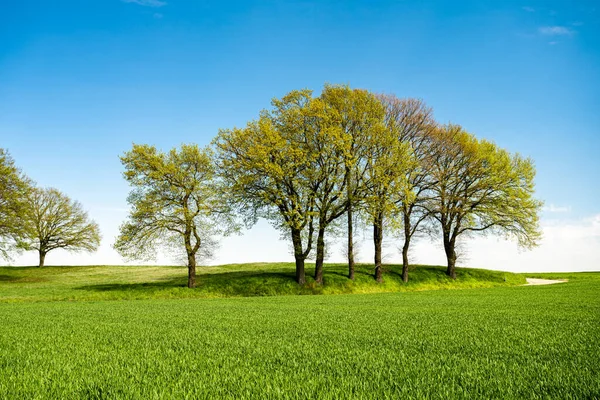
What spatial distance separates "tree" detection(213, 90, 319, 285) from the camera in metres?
35.6

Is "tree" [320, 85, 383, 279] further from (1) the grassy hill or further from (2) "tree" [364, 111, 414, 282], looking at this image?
(1) the grassy hill

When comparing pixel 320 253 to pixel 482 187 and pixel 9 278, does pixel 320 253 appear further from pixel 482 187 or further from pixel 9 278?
pixel 9 278

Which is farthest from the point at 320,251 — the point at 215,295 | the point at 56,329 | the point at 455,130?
the point at 56,329

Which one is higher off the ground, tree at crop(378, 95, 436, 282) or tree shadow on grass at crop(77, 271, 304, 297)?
tree at crop(378, 95, 436, 282)

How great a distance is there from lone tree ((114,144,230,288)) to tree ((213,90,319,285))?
247 centimetres

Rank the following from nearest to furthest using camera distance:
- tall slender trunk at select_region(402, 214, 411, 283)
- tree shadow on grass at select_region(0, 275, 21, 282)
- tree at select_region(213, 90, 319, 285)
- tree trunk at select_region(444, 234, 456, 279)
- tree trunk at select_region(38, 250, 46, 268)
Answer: tree at select_region(213, 90, 319, 285) < tall slender trunk at select_region(402, 214, 411, 283) < tree trunk at select_region(444, 234, 456, 279) < tree shadow on grass at select_region(0, 275, 21, 282) < tree trunk at select_region(38, 250, 46, 268)

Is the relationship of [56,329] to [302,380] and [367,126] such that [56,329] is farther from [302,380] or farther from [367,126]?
[367,126]

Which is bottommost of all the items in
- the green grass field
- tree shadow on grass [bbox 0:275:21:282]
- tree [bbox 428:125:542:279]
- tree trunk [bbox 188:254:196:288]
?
tree shadow on grass [bbox 0:275:21:282]

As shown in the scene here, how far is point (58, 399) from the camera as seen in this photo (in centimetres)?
466

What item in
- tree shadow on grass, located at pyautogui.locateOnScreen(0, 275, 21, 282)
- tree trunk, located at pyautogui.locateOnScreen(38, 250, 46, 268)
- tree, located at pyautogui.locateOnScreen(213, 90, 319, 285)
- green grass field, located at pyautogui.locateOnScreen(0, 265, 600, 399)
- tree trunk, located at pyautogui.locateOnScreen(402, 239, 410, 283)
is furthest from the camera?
tree trunk, located at pyautogui.locateOnScreen(38, 250, 46, 268)

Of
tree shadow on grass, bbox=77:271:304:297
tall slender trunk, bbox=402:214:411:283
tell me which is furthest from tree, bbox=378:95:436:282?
tree shadow on grass, bbox=77:271:304:297

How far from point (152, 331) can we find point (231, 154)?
2885 cm

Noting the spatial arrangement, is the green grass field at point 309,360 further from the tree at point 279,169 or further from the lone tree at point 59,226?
the lone tree at point 59,226

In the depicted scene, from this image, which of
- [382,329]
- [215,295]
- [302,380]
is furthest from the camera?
[215,295]
